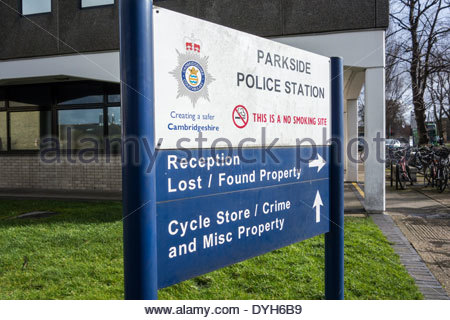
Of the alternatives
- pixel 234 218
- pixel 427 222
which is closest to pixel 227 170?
pixel 234 218

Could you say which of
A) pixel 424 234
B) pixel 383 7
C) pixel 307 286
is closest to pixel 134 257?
pixel 307 286

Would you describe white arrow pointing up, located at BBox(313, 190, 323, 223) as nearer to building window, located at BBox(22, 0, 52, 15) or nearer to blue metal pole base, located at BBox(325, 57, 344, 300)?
blue metal pole base, located at BBox(325, 57, 344, 300)

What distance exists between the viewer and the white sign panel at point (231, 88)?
1891 millimetres

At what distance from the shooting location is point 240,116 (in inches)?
90.4

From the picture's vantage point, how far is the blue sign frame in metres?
1.77

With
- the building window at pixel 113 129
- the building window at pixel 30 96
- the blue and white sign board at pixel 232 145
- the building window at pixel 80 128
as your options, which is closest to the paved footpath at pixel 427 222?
the blue and white sign board at pixel 232 145

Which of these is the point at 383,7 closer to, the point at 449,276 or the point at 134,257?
the point at 449,276

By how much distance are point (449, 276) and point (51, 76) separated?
30.4 feet

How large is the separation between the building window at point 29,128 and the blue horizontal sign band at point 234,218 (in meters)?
10.8

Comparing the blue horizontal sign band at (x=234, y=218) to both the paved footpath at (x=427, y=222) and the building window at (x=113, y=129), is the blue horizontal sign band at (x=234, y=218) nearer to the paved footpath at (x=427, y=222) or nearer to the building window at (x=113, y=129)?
the paved footpath at (x=427, y=222)

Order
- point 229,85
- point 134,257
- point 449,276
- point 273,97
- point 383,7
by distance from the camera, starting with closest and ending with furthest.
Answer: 1. point 134,257
2. point 229,85
3. point 273,97
4. point 449,276
5. point 383,7

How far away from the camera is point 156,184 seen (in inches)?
73.5

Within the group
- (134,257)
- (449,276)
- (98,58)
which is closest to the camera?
(134,257)

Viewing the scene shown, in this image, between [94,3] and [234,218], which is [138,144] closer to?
[234,218]
